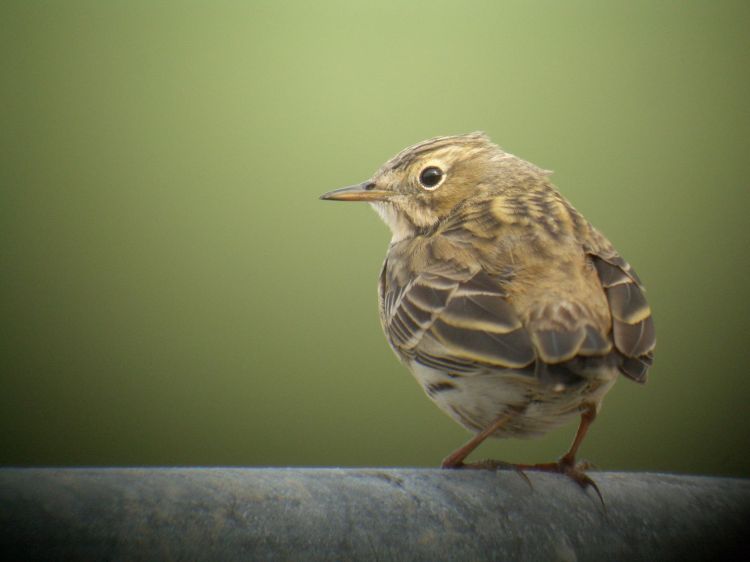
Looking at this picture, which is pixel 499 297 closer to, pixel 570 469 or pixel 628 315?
pixel 628 315

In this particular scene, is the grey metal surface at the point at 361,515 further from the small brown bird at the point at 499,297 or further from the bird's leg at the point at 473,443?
the bird's leg at the point at 473,443

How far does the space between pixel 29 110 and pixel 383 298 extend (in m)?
5.40

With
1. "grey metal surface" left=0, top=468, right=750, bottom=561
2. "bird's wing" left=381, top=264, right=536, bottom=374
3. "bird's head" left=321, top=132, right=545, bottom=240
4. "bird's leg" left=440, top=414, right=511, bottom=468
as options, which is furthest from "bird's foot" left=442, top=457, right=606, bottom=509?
"bird's head" left=321, top=132, right=545, bottom=240

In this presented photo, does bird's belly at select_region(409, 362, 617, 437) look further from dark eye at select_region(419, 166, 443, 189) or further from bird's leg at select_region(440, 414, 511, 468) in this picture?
dark eye at select_region(419, 166, 443, 189)

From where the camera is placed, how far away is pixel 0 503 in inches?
70.5

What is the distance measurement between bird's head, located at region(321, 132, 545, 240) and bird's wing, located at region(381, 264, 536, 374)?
0.65 m

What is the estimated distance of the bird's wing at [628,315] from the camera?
9.62ft

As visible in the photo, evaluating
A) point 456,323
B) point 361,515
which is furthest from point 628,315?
point 361,515

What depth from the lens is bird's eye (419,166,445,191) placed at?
14.7 feet

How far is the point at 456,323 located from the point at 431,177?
4.65 ft

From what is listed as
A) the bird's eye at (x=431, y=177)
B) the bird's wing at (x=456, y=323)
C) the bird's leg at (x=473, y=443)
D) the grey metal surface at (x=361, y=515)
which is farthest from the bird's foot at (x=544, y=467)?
the bird's eye at (x=431, y=177)

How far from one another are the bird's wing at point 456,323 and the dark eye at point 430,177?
74 cm

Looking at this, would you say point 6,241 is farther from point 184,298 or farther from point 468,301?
point 468,301

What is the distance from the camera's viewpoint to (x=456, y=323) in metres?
3.25
